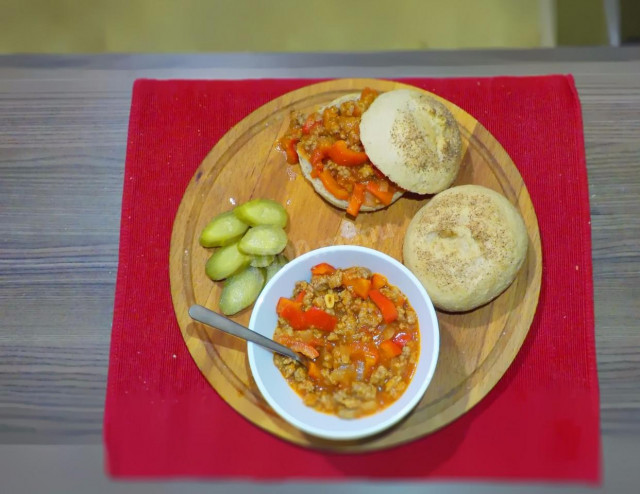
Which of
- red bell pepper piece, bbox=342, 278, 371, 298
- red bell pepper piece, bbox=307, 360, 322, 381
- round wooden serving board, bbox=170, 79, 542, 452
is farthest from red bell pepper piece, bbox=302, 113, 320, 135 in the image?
red bell pepper piece, bbox=307, 360, 322, 381

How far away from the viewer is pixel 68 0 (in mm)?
4203

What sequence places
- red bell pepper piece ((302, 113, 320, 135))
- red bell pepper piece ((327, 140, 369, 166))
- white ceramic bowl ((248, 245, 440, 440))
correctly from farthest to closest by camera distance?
1. red bell pepper piece ((302, 113, 320, 135))
2. red bell pepper piece ((327, 140, 369, 166))
3. white ceramic bowl ((248, 245, 440, 440))

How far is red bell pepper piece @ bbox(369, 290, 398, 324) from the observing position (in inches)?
104

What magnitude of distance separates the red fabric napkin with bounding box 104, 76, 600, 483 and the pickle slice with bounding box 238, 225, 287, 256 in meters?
0.54

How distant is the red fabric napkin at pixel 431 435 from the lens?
9.41ft

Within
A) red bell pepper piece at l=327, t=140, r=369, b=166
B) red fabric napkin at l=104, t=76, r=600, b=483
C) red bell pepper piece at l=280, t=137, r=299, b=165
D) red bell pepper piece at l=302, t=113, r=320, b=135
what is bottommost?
red fabric napkin at l=104, t=76, r=600, b=483

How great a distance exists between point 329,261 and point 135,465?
4.41ft

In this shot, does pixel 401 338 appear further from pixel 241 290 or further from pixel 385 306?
pixel 241 290

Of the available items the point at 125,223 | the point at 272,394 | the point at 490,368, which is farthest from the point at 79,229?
the point at 490,368

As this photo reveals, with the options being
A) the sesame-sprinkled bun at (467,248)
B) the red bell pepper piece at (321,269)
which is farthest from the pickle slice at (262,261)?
the sesame-sprinkled bun at (467,248)

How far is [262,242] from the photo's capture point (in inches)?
109

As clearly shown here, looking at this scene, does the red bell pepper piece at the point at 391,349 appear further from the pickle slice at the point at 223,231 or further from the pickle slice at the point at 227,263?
the pickle slice at the point at 223,231

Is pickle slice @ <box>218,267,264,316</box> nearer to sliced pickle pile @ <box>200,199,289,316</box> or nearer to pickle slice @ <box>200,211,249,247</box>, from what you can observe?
sliced pickle pile @ <box>200,199,289,316</box>

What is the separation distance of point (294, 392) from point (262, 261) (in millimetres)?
613
